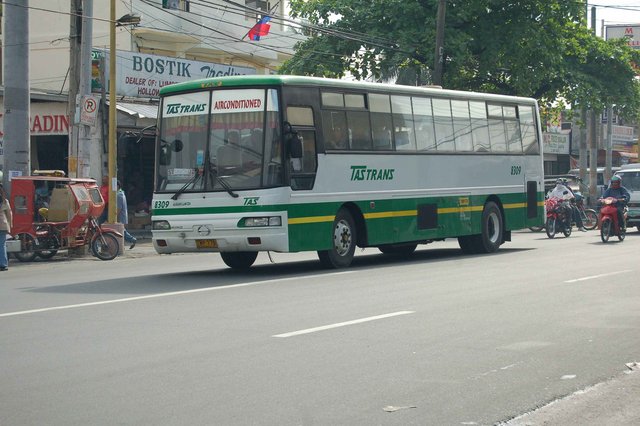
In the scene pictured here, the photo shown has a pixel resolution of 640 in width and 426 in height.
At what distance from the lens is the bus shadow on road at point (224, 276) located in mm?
14398

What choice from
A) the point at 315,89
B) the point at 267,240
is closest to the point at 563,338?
the point at 267,240

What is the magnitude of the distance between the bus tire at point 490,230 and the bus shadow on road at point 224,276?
0.24m

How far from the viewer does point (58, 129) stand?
29875 millimetres

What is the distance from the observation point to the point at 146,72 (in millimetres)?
32125

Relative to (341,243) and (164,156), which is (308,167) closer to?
(341,243)

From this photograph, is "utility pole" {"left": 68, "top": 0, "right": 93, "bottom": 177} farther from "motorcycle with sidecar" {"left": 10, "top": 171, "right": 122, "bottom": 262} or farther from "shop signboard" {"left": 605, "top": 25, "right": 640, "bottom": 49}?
"shop signboard" {"left": 605, "top": 25, "right": 640, "bottom": 49}

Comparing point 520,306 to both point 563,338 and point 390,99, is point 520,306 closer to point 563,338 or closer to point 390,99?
point 563,338

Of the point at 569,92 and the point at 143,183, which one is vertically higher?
the point at 569,92

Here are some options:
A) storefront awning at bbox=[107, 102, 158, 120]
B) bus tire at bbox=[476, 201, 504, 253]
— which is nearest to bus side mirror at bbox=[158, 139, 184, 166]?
bus tire at bbox=[476, 201, 504, 253]

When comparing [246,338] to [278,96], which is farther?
[278,96]

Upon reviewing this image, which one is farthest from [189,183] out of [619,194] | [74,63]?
[619,194]

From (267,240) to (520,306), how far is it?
526 centimetres

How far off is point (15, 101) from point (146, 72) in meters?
9.80

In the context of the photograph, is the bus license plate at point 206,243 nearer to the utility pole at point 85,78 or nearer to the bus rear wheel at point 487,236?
the bus rear wheel at point 487,236
